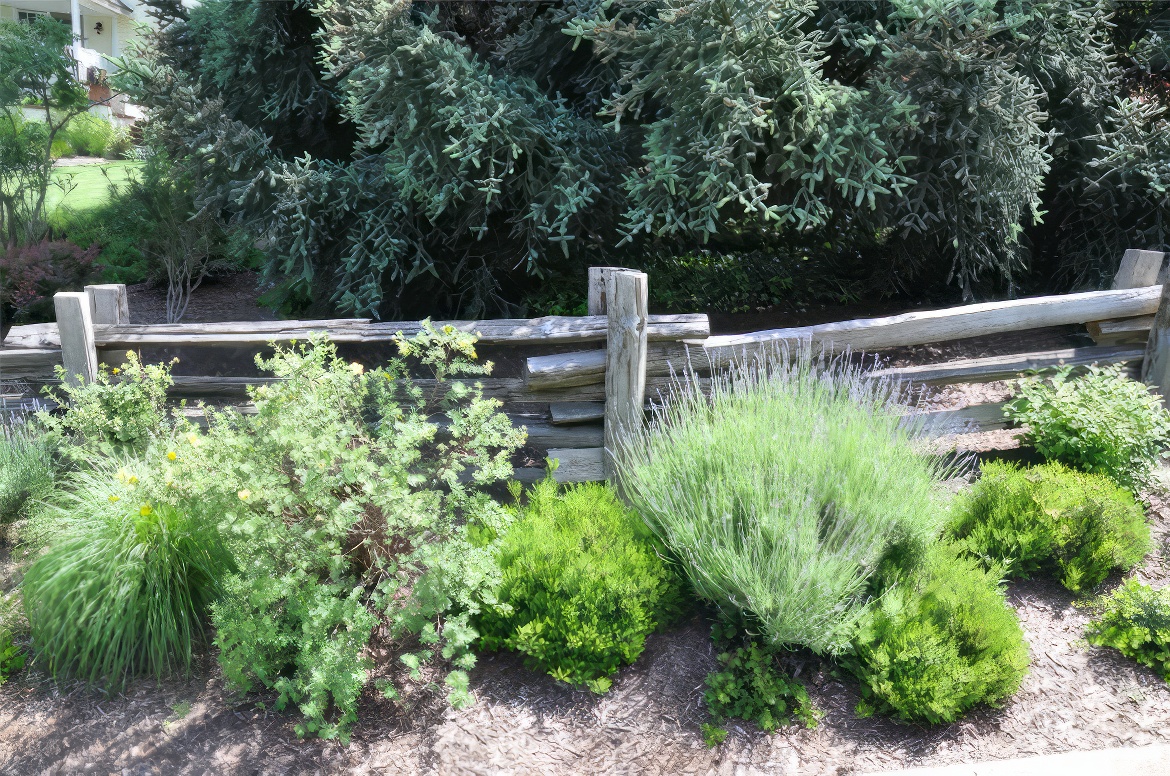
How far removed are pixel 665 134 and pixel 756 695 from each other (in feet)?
12.3

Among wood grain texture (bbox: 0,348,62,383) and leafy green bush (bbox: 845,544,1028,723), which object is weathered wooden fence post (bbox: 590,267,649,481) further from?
wood grain texture (bbox: 0,348,62,383)

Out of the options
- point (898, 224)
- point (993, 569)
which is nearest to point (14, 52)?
point (898, 224)

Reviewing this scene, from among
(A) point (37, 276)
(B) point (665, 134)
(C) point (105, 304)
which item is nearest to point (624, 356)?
(B) point (665, 134)

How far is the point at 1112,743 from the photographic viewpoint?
3.23m

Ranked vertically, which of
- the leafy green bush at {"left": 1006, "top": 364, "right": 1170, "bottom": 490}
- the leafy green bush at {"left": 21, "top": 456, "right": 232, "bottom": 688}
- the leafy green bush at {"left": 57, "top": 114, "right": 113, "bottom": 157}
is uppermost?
the leafy green bush at {"left": 57, "top": 114, "right": 113, "bottom": 157}

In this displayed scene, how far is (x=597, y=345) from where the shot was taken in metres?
4.76

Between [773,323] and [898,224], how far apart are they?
5.70ft

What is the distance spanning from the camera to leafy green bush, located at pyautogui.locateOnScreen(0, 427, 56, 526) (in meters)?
4.43

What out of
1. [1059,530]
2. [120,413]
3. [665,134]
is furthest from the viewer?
[665,134]

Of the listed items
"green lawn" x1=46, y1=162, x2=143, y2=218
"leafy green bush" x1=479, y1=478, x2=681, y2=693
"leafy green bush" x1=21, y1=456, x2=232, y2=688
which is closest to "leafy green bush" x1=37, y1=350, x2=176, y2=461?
"leafy green bush" x1=21, y1=456, x2=232, y2=688

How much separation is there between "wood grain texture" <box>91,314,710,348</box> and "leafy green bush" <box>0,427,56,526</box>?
2.36 ft

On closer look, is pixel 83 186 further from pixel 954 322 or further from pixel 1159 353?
pixel 1159 353

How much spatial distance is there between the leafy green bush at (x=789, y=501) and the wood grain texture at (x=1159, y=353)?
241 centimetres

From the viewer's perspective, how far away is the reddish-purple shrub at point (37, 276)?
29.0ft
